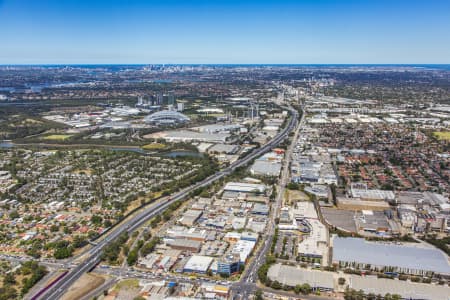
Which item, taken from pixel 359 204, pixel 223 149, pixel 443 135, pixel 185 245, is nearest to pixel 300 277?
pixel 185 245

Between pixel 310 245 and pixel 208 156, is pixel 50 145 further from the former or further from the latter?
pixel 310 245

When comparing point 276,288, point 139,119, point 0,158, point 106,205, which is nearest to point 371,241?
point 276,288

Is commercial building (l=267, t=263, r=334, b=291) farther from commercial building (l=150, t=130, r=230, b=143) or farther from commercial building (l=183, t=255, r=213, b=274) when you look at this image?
commercial building (l=150, t=130, r=230, b=143)

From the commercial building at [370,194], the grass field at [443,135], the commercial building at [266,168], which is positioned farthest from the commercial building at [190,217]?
the grass field at [443,135]

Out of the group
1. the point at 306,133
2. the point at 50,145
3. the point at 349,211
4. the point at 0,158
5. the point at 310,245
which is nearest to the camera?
the point at 310,245

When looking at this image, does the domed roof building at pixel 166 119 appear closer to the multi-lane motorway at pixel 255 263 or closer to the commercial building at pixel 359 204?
the multi-lane motorway at pixel 255 263

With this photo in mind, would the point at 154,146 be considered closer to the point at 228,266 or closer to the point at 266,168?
the point at 266,168

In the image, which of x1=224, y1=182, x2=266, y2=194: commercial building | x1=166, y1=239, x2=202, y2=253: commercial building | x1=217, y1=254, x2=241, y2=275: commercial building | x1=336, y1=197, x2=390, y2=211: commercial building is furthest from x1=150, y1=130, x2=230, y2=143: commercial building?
x1=217, y1=254, x2=241, y2=275: commercial building

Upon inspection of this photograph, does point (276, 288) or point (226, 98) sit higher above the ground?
point (226, 98)

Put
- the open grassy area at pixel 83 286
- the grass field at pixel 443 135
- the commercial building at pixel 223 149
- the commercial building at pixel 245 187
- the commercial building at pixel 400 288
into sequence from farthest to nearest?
the grass field at pixel 443 135, the commercial building at pixel 223 149, the commercial building at pixel 245 187, the open grassy area at pixel 83 286, the commercial building at pixel 400 288
